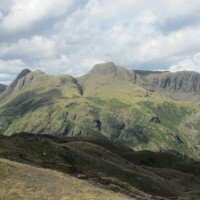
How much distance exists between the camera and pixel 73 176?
62.4 meters

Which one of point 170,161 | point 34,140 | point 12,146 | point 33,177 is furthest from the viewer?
point 170,161

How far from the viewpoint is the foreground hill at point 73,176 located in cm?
4519

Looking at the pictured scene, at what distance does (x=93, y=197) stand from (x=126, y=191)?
1505 cm

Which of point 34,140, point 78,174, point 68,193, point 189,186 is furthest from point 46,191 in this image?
point 189,186

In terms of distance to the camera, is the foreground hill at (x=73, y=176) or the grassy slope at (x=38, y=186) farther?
the foreground hill at (x=73, y=176)

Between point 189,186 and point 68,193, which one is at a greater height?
point 68,193

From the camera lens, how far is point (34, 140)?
9150 centimetres

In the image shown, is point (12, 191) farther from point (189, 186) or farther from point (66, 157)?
point (189, 186)

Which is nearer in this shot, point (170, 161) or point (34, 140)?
point (34, 140)

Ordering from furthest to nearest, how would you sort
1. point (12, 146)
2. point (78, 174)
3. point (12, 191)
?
point (12, 146) < point (78, 174) < point (12, 191)

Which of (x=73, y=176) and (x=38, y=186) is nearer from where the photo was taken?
(x=38, y=186)

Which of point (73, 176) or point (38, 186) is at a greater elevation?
point (38, 186)

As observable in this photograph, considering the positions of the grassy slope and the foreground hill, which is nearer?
the grassy slope

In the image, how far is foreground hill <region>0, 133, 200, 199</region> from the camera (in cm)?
4519
